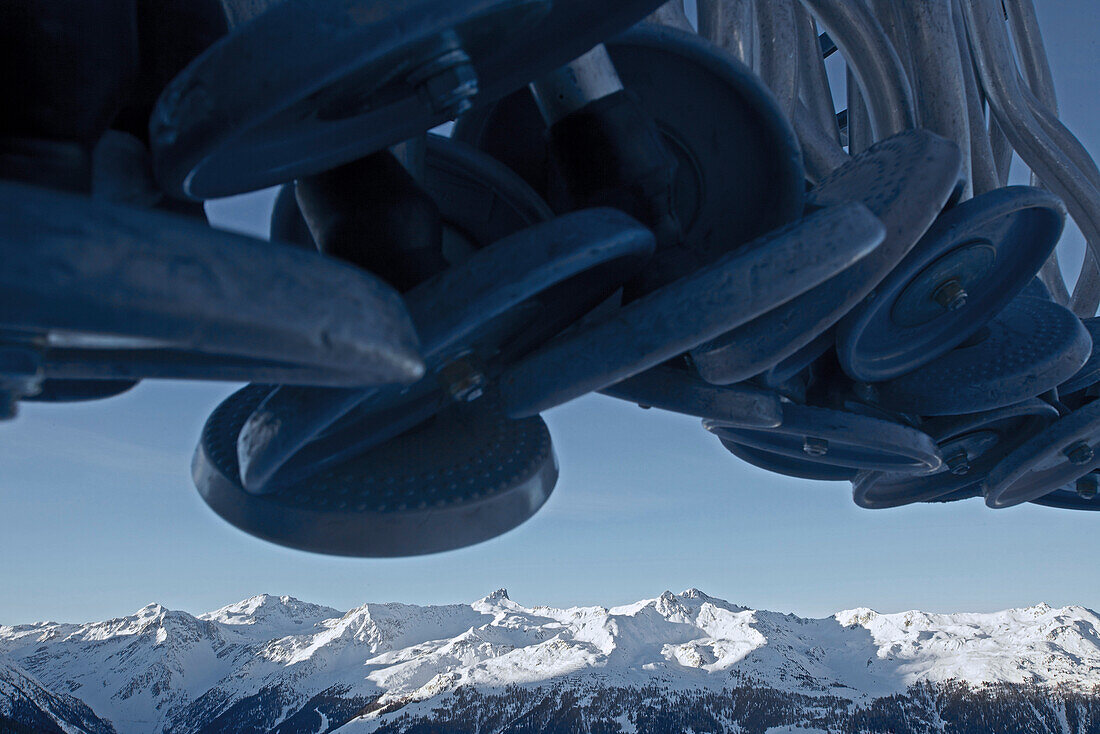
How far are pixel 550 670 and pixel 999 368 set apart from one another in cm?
4983

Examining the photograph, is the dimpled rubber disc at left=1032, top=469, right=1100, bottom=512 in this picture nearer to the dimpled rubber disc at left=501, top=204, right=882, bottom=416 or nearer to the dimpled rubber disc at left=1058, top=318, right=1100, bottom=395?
the dimpled rubber disc at left=1058, top=318, right=1100, bottom=395

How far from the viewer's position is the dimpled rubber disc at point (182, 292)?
0.95 feet

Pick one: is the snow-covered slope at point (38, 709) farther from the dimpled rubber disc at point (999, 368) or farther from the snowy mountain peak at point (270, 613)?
the dimpled rubber disc at point (999, 368)

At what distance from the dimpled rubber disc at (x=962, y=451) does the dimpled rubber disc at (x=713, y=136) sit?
35.2 inches

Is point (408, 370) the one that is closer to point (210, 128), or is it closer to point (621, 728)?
point (210, 128)

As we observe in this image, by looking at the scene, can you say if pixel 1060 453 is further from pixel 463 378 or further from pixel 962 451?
pixel 463 378

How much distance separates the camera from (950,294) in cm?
110

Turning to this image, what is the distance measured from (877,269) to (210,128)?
2.00 ft

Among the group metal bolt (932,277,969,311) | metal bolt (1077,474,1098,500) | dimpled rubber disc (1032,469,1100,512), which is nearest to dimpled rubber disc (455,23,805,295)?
metal bolt (932,277,969,311)

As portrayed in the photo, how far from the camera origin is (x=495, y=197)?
947mm

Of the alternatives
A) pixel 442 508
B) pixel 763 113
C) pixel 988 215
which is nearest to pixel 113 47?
pixel 442 508

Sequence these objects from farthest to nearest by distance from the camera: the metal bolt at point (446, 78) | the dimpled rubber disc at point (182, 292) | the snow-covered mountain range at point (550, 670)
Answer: the snow-covered mountain range at point (550, 670), the metal bolt at point (446, 78), the dimpled rubber disc at point (182, 292)

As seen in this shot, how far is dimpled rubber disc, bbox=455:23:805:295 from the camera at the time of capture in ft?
2.63

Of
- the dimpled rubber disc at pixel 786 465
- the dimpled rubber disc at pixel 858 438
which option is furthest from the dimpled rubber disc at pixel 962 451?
the dimpled rubber disc at pixel 858 438
